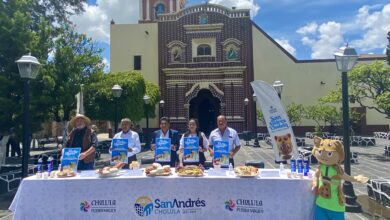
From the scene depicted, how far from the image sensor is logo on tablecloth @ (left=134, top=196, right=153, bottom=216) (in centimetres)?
469

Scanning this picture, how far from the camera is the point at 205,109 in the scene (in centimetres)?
3466

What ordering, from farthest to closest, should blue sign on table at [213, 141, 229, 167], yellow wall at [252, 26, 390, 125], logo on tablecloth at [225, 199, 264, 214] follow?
yellow wall at [252, 26, 390, 125] → blue sign on table at [213, 141, 229, 167] → logo on tablecloth at [225, 199, 264, 214]

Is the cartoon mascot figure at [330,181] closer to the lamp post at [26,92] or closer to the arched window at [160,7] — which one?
the lamp post at [26,92]

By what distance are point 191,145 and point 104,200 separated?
171 centimetres

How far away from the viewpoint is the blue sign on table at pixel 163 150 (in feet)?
18.4

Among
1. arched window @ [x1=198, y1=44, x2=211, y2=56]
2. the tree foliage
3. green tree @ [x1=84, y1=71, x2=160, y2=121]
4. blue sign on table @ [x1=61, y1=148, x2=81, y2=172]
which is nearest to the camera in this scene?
blue sign on table @ [x1=61, y1=148, x2=81, y2=172]

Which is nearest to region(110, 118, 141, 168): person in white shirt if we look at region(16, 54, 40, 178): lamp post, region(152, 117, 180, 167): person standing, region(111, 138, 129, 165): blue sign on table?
region(152, 117, 180, 167): person standing

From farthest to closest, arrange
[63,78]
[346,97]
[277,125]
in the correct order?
[63,78] → [346,97] → [277,125]

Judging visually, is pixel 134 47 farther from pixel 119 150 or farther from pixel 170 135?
pixel 119 150

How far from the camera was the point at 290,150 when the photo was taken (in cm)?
613

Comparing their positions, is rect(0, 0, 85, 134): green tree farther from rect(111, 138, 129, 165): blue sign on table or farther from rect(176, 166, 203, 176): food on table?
rect(176, 166, 203, 176): food on table

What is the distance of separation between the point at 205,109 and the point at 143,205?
30058mm

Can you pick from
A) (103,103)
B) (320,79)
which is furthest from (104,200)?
(320,79)

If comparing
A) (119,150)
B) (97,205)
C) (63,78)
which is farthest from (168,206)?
(63,78)
